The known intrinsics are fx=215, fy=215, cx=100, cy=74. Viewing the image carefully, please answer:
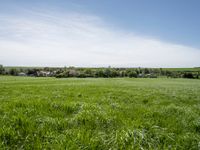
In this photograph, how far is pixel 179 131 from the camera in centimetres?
783

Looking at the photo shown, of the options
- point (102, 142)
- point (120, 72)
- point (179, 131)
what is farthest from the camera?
point (120, 72)

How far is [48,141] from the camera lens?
6.05 meters

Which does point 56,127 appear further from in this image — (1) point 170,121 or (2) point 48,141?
(1) point 170,121

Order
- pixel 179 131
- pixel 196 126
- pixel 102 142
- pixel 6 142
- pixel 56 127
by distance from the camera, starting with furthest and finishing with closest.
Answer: pixel 196 126 < pixel 179 131 < pixel 56 127 < pixel 102 142 < pixel 6 142

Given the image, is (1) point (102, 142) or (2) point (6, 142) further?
(1) point (102, 142)

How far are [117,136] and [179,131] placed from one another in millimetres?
2752

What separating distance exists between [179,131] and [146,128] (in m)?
1.31

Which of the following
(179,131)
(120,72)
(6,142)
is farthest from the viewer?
(120,72)

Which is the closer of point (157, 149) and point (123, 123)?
point (157, 149)

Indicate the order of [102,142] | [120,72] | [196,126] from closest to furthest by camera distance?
1. [102,142]
2. [196,126]
3. [120,72]

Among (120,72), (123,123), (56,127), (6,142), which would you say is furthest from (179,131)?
(120,72)

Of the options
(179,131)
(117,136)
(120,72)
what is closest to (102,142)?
(117,136)

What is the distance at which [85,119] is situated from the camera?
8.06m

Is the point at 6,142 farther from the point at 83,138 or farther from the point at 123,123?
the point at 123,123
